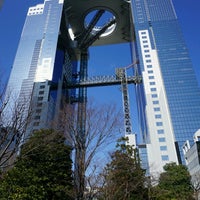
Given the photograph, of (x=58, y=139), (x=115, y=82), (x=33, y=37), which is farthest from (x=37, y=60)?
(x=58, y=139)

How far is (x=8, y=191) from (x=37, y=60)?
5291 cm

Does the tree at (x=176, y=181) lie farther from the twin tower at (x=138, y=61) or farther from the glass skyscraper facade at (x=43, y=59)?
the glass skyscraper facade at (x=43, y=59)

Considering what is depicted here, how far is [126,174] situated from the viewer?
1326 centimetres

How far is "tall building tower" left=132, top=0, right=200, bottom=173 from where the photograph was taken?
47.8 metres

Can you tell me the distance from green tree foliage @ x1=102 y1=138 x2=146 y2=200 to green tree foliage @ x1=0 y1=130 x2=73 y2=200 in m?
2.72

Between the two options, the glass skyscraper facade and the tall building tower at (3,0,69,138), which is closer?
the tall building tower at (3,0,69,138)

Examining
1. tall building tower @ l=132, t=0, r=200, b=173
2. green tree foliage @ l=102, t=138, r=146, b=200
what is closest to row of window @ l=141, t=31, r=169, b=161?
tall building tower @ l=132, t=0, r=200, b=173

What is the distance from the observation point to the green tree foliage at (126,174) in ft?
39.1

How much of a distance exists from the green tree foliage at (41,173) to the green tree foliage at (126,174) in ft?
8.92

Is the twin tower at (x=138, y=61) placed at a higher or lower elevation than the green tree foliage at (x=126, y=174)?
higher

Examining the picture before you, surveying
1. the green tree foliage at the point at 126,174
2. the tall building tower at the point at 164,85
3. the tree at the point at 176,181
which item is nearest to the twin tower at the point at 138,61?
the tall building tower at the point at 164,85

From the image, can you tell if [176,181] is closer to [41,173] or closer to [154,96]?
[41,173]

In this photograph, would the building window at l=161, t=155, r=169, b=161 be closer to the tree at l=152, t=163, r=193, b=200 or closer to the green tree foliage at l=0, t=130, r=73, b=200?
the tree at l=152, t=163, r=193, b=200

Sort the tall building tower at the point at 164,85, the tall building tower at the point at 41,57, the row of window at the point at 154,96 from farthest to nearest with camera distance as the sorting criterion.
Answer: the tall building tower at the point at 41,57 < the tall building tower at the point at 164,85 < the row of window at the point at 154,96
